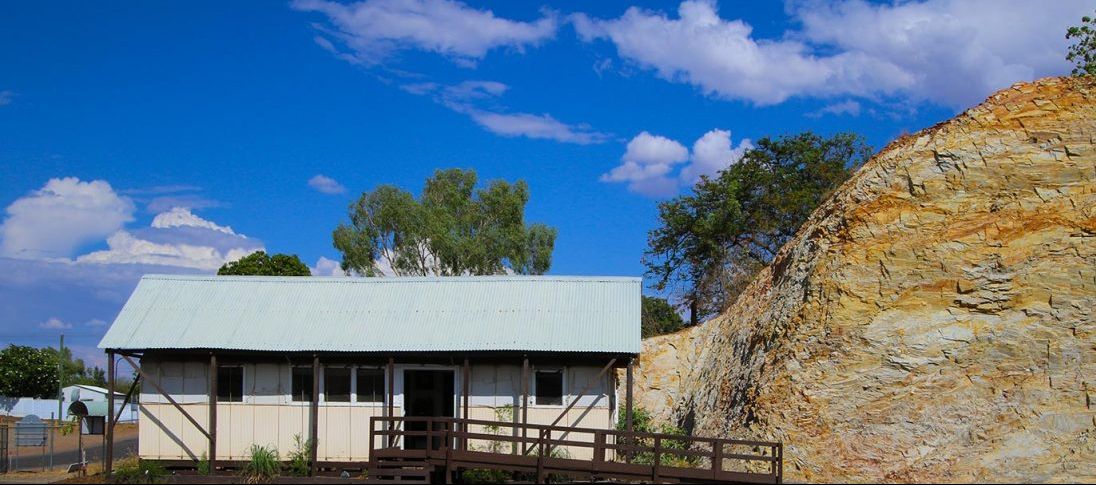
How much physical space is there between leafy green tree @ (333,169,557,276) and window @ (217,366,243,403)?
3106 centimetres

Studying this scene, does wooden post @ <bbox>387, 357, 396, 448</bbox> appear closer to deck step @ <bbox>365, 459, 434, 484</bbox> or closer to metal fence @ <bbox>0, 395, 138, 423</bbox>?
deck step @ <bbox>365, 459, 434, 484</bbox>

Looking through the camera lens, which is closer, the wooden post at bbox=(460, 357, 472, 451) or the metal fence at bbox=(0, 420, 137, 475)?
the wooden post at bbox=(460, 357, 472, 451)

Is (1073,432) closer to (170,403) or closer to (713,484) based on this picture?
(713,484)

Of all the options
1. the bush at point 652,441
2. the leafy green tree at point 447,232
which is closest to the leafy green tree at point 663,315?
the leafy green tree at point 447,232

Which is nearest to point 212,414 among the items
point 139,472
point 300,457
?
point 139,472

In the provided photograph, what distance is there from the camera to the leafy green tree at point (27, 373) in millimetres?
67375

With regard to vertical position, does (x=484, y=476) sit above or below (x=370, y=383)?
below

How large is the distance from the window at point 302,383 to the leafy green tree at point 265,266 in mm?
25124

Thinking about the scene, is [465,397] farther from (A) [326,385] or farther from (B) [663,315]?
(B) [663,315]

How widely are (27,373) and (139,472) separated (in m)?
53.0

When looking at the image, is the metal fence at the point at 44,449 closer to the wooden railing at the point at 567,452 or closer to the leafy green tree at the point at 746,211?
the wooden railing at the point at 567,452

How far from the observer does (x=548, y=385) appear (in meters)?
23.2

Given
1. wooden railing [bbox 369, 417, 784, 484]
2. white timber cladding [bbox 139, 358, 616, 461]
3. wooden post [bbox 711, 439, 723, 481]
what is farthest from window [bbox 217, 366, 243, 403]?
wooden post [bbox 711, 439, 723, 481]

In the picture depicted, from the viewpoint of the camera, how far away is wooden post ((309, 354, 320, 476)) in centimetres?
2250
